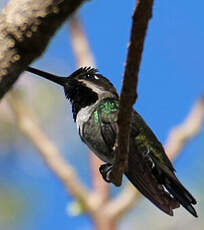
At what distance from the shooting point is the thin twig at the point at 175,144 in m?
6.14

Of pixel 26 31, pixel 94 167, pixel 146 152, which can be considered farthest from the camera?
pixel 94 167

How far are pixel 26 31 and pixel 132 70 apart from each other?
43cm

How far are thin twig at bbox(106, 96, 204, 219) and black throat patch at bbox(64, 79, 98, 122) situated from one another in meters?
1.87

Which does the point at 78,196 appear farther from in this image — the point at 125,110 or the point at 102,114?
the point at 125,110

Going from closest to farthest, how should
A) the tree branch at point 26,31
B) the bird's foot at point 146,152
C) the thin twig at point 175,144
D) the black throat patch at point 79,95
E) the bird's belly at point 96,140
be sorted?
the tree branch at point 26,31
the bird's foot at point 146,152
the bird's belly at point 96,140
the black throat patch at point 79,95
the thin twig at point 175,144

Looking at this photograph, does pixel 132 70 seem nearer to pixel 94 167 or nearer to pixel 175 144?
pixel 175 144

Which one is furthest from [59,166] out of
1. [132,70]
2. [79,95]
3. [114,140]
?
[132,70]

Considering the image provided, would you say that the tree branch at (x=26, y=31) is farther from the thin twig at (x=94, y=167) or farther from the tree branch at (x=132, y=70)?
the thin twig at (x=94, y=167)

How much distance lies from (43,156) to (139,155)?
3.25m

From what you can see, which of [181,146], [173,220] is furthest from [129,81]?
[173,220]

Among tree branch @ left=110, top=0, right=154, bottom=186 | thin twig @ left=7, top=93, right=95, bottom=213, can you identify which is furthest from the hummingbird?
thin twig @ left=7, top=93, right=95, bottom=213

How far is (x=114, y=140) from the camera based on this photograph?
4027mm

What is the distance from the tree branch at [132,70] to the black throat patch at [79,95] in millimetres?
1724

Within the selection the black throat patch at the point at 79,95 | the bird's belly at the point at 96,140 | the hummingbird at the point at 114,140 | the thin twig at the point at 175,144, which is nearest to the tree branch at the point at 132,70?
the hummingbird at the point at 114,140
